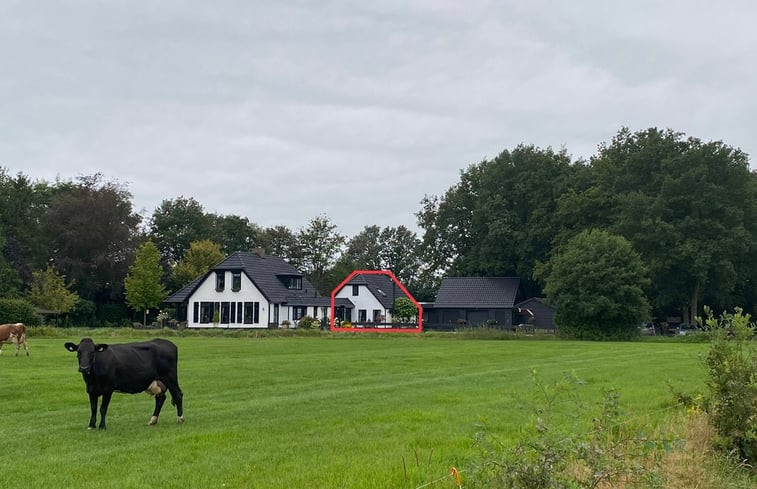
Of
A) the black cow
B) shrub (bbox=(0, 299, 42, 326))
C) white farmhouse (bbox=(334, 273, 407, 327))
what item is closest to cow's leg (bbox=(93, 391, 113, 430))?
→ the black cow

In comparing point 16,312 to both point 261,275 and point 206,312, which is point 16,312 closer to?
point 206,312

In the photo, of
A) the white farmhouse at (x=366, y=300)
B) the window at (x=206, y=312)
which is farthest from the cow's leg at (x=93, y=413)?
the white farmhouse at (x=366, y=300)

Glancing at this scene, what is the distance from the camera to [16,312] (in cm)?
5888

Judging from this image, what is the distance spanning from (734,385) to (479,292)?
258ft

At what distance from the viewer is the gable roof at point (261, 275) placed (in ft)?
272

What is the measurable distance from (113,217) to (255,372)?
69.2 metres

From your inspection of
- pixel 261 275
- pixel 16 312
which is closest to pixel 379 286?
pixel 261 275

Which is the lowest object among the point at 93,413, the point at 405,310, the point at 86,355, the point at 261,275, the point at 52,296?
the point at 93,413

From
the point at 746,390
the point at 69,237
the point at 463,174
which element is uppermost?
the point at 463,174

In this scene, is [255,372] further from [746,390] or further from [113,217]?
[113,217]

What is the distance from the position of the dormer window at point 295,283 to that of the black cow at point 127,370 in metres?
74.4

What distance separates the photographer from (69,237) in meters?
85.3

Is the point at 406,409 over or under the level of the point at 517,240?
under

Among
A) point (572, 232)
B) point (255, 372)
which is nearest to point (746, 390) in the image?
point (255, 372)
